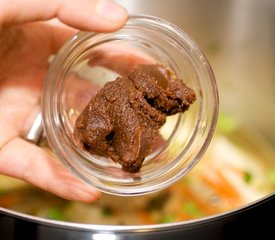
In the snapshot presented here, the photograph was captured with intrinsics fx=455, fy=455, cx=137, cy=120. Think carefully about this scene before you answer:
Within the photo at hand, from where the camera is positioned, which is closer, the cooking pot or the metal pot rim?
the metal pot rim

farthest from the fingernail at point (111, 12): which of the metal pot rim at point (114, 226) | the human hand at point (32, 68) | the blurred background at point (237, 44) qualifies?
the blurred background at point (237, 44)

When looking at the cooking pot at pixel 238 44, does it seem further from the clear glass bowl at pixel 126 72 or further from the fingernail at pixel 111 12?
the fingernail at pixel 111 12

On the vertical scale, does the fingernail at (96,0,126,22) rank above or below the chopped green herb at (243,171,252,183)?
above

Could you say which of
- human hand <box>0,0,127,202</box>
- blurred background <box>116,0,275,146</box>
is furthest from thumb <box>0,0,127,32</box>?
blurred background <box>116,0,275,146</box>

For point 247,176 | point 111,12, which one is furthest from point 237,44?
point 111,12

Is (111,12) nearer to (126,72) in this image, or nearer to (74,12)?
(74,12)

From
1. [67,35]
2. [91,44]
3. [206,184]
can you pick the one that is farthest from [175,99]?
[206,184]

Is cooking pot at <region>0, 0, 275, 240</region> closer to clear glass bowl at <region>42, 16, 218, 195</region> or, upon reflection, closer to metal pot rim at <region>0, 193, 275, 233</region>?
clear glass bowl at <region>42, 16, 218, 195</region>

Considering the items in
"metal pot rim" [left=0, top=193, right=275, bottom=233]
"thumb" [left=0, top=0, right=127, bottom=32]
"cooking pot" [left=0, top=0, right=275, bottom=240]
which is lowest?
"metal pot rim" [left=0, top=193, right=275, bottom=233]
